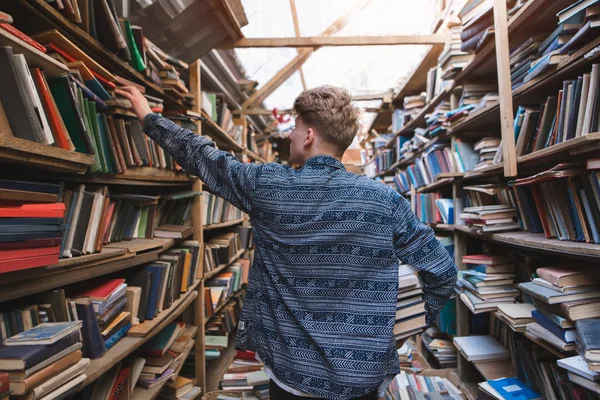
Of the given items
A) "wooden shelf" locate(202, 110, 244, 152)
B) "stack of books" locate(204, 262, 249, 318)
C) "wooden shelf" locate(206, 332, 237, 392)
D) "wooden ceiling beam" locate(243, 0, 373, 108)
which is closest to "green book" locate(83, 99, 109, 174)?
"wooden shelf" locate(202, 110, 244, 152)

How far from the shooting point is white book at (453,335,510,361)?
219 centimetres

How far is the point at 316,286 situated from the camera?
103 cm

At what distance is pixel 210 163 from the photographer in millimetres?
1142

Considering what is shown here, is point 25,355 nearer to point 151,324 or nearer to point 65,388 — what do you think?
point 65,388

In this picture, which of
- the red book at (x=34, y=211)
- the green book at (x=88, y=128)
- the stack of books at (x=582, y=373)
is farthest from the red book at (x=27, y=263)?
the stack of books at (x=582, y=373)

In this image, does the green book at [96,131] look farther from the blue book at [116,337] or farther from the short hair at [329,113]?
the short hair at [329,113]

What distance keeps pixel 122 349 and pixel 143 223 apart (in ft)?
2.33

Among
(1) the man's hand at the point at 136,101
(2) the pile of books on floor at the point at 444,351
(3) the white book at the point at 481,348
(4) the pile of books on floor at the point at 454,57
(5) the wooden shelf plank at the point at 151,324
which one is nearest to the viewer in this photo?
(1) the man's hand at the point at 136,101

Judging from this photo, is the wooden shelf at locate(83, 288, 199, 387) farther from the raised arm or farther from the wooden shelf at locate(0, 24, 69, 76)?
the wooden shelf at locate(0, 24, 69, 76)

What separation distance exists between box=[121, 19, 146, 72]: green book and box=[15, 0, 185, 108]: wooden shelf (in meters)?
0.03

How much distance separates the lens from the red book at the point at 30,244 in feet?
2.83

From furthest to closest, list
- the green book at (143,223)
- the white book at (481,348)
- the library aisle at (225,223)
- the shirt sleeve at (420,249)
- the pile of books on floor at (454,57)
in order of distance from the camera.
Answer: the pile of books on floor at (454,57), the white book at (481,348), the green book at (143,223), the shirt sleeve at (420,249), the library aisle at (225,223)

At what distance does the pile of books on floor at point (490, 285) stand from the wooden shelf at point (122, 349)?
1.64 metres

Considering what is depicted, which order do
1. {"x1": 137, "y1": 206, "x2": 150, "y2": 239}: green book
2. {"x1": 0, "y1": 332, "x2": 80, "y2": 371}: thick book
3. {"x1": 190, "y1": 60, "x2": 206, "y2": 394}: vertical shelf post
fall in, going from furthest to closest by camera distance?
1. {"x1": 190, "y1": 60, "x2": 206, "y2": 394}: vertical shelf post
2. {"x1": 137, "y1": 206, "x2": 150, "y2": 239}: green book
3. {"x1": 0, "y1": 332, "x2": 80, "y2": 371}: thick book
